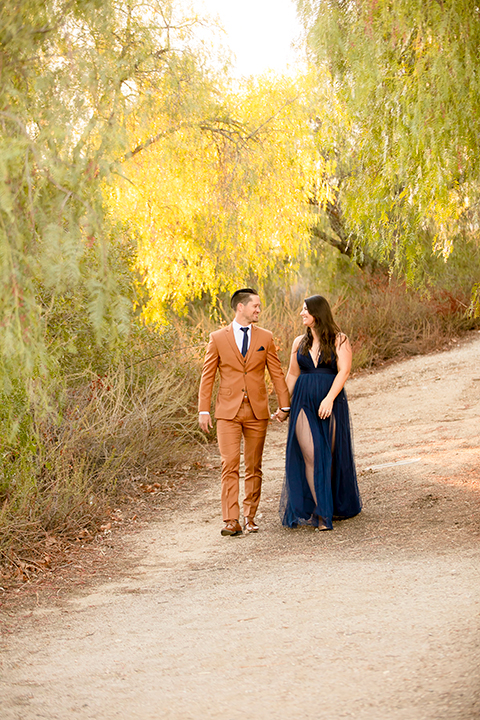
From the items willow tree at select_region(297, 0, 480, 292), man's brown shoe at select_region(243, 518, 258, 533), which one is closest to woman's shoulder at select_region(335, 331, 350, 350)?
willow tree at select_region(297, 0, 480, 292)

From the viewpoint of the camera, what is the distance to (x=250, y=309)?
641cm

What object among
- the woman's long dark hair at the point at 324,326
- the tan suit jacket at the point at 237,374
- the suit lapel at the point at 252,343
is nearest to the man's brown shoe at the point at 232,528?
the tan suit jacket at the point at 237,374

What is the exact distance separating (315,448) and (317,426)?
0.18 m

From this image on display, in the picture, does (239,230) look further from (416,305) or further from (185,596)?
(185,596)

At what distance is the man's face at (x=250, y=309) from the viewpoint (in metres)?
6.40

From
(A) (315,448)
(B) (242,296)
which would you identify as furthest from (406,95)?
(A) (315,448)

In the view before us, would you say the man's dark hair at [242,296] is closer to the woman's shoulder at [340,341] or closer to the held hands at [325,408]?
the woman's shoulder at [340,341]

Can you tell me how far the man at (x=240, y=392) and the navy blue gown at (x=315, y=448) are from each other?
186 millimetres

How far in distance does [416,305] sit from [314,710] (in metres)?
16.0

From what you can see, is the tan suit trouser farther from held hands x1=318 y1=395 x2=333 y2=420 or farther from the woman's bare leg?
held hands x1=318 y1=395 x2=333 y2=420

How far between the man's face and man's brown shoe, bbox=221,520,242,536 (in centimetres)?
166

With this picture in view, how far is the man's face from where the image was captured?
6.40 metres

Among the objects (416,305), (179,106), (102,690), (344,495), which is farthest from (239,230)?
(102,690)

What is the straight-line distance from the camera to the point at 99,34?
4070 millimetres
